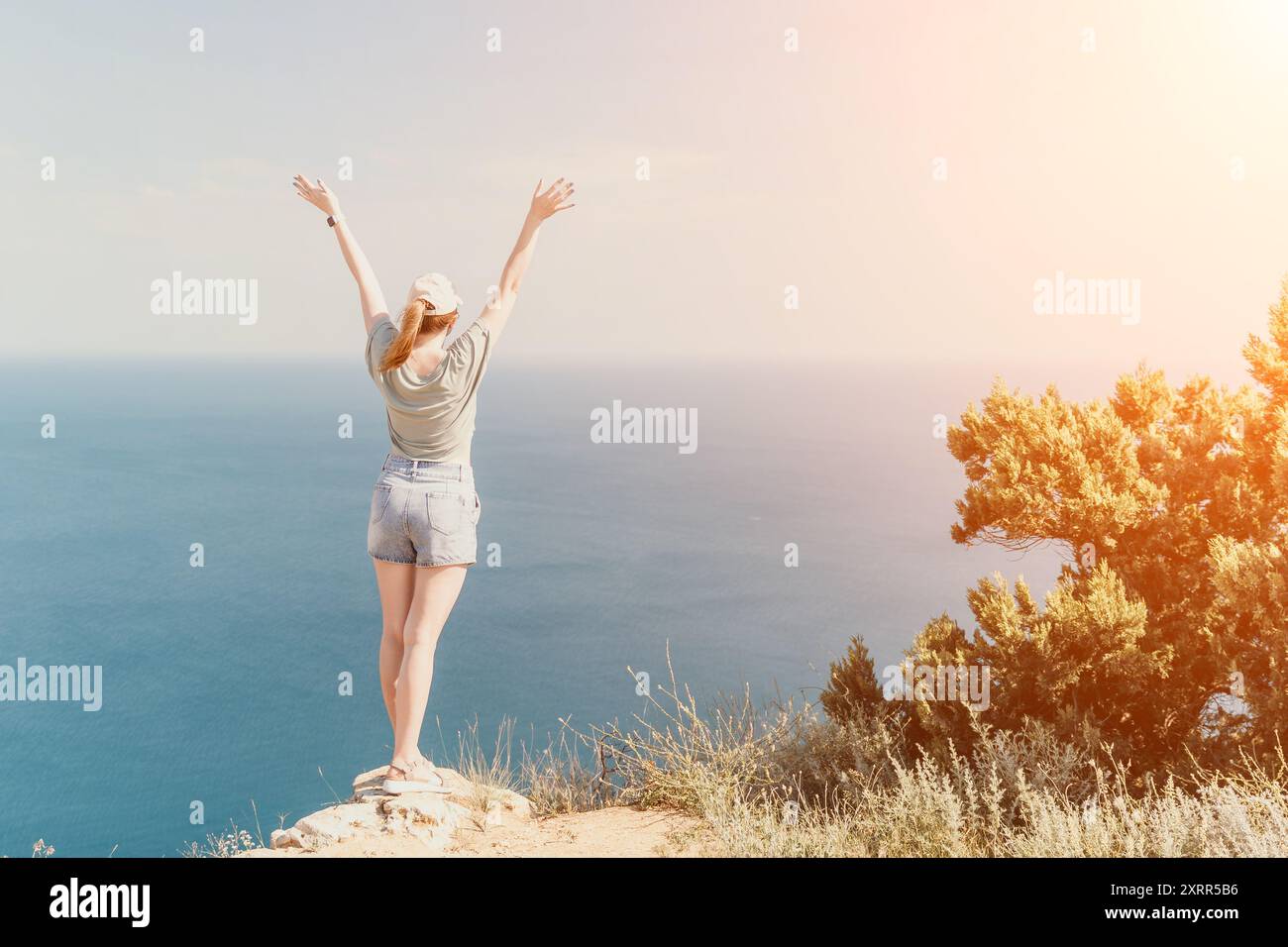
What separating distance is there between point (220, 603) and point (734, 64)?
80779mm


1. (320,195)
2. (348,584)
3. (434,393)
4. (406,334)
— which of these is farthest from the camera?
(348,584)

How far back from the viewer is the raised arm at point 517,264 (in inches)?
134

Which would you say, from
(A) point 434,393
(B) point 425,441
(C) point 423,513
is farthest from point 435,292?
(C) point 423,513

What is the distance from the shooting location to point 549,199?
11.5 ft

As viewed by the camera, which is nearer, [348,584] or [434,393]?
[434,393]

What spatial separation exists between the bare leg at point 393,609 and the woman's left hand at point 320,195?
1350mm

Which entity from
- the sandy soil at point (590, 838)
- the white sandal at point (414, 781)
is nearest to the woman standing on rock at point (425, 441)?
the white sandal at point (414, 781)

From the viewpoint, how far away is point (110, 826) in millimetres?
44125

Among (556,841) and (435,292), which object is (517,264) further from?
(556,841)

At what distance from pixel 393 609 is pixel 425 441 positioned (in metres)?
0.66

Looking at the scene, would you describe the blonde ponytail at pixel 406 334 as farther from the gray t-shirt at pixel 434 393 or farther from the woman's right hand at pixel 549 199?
the woman's right hand at pixel 549 199

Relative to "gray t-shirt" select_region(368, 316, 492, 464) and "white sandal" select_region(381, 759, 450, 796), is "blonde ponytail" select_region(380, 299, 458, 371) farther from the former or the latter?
"white sandal" select_region(381, 759, 450, 796)

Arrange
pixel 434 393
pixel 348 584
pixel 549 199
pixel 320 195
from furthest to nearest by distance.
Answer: pixel 348 584 → pixel 320 195 → pixel 549 199 → pixel 434 393
